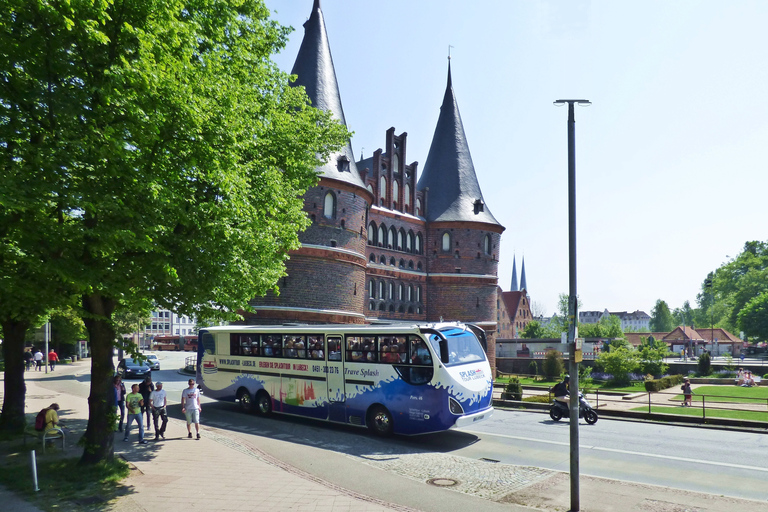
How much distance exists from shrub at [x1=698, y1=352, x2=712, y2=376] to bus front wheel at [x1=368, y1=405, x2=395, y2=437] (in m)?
33.7

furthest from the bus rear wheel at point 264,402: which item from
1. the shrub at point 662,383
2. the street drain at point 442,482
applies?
the shrub at point 662,383

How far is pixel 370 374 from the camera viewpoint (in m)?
15.4

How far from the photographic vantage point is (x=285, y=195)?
45.1ft

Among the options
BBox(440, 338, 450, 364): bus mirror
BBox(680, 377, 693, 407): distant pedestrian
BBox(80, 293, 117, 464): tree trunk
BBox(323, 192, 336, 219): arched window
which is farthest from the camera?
BBox(323, 192, 336, 219): arched window

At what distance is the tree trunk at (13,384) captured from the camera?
1430 cm

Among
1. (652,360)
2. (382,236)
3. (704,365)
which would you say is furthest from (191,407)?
(704,365)

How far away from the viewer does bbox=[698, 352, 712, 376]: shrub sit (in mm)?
40062

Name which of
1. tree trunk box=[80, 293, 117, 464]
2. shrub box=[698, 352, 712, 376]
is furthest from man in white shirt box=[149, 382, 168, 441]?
shrub box=[698, 352, 712, 376]

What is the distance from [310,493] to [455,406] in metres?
5.52

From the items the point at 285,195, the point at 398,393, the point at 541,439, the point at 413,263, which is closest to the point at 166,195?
the point at 285,195

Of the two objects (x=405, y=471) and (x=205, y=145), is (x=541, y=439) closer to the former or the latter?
(x=405, y=471)

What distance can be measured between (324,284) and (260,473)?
23262 millimetres

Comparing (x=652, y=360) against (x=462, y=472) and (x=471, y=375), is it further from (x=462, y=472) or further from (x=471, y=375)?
(x=462, y=472)

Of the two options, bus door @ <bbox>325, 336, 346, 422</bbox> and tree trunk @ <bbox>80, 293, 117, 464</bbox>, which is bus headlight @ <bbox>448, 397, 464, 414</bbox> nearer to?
bus door @ <bbox>325, 336, 346, 422</bbox>
